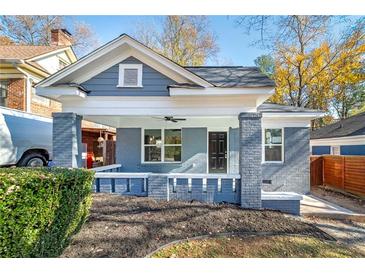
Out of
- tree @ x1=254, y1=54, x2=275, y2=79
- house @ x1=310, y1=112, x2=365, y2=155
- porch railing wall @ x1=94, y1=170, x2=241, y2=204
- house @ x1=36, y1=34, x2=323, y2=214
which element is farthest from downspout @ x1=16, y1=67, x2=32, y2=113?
tree @ x1=254, y1=54, x2=275, y2=79

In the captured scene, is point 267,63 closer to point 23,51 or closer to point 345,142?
point 345,142

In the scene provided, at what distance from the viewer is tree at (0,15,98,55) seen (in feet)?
61.2

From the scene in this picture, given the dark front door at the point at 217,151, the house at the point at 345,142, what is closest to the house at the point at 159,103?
the dark front door at the point at 217,151

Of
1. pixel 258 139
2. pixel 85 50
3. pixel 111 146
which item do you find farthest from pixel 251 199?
pixel 85 50

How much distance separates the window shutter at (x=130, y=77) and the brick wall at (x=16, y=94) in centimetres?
750

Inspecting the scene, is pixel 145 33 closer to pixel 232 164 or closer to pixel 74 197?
pixel 232 164

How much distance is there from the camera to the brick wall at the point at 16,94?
10.9m

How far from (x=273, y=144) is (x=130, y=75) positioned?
6.36 m

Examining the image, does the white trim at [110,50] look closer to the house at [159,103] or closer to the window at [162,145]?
the house at [159,103]

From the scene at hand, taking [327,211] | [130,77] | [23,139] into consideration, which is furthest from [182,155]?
[23,139]

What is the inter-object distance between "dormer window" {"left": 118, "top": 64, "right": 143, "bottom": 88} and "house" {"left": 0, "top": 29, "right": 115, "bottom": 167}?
3.86 metres

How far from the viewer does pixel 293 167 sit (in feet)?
29.9

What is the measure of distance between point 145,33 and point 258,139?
17.9 metres
